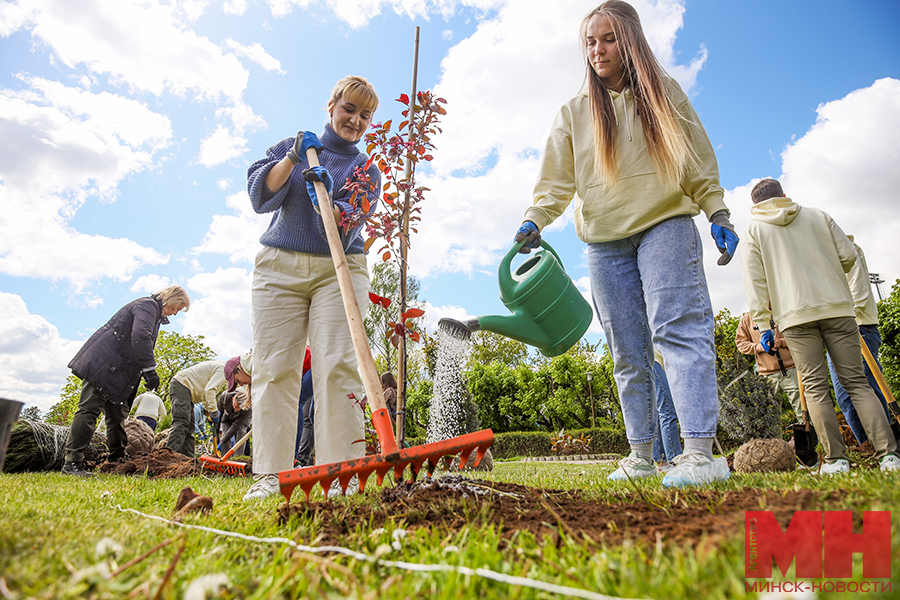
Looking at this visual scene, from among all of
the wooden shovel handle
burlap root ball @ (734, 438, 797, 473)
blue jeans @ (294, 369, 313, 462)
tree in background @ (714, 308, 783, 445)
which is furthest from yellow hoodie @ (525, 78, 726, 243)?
tree in background @ (714, 308, 783, 445)

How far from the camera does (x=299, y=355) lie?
2.78 metres

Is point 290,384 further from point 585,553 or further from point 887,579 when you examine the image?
point 887,579

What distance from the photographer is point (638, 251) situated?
7.88 feet

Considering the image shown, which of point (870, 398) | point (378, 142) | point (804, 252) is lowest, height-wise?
point (870, 398)

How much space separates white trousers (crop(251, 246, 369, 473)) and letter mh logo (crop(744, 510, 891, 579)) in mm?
1929

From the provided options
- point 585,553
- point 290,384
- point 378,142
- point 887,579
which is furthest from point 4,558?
→ point 378,142

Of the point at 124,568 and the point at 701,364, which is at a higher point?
the point at 701,364

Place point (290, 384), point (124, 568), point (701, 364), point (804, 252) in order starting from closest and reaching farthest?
point (124, 568)
point (701, 364)
point (290, 384)
point (804, 252)

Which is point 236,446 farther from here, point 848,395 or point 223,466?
point 848,395

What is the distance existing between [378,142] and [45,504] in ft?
7.70

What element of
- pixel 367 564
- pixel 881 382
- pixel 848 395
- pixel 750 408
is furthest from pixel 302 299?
pixel 750 408

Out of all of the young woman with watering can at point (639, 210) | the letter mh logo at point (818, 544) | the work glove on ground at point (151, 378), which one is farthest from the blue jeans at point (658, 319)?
the work glove on ground at point (151, 378)

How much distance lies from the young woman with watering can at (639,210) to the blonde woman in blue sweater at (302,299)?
110 centimetres

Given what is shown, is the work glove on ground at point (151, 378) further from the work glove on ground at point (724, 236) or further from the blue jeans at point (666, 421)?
the work glove on ground at point (724, 236)
